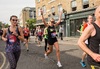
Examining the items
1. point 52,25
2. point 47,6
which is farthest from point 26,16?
point 52,25

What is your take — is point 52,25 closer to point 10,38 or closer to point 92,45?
point 10,38

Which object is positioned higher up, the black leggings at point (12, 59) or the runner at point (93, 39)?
the runner at point (93, 39)

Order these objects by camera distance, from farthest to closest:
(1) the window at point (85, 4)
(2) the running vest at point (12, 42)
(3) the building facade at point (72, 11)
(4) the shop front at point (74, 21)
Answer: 1. (4) the shop front at point (74, 21)
2. (1) the window at point (85, 4)
3. (3) the building facade at point (72, 11)
4. (2) the running vest at point (12, 42)

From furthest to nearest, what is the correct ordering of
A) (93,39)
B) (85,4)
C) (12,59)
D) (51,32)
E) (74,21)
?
(74,21), (85,4), (51,32), (12,59), (93,39)

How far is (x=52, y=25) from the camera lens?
8.55 meters

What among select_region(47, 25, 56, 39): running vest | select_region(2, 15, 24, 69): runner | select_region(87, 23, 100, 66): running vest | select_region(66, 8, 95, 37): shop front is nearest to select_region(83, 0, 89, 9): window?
select_region(66, 8, 95, 37): shop front

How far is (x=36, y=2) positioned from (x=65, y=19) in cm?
1491

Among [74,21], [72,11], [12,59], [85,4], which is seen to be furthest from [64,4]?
[12,59]

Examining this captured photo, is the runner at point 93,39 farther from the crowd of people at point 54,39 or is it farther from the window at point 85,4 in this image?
the window at point 85,4

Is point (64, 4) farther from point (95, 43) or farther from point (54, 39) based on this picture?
point (95, 43)

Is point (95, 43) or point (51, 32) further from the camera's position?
point (51, 32)

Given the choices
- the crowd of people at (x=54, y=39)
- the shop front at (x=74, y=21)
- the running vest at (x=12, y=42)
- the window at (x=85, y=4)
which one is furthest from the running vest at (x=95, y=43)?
the window at (x=85, y=4)

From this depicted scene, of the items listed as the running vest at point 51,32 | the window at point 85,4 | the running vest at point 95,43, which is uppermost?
the window at point 85,4

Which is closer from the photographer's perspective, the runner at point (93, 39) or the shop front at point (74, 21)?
the runner at point (93, 39)
